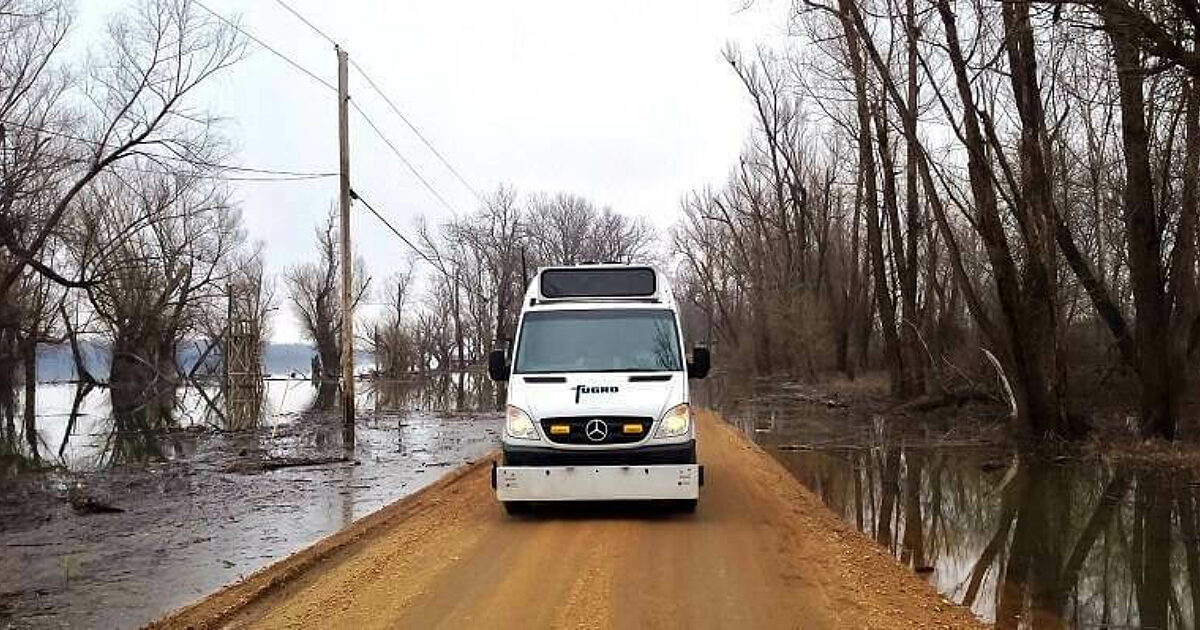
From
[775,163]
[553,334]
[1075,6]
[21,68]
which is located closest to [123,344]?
[21,68]

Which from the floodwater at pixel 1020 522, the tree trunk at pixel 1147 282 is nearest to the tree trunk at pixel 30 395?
the floodwater at pixel 1020 522

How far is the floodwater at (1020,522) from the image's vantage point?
320 inches

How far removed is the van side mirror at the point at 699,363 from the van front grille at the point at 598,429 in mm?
1325

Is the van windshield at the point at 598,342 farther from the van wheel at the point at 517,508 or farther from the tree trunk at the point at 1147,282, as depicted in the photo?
the tree trunk at the point at 1147,282

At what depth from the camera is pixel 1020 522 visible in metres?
12.0

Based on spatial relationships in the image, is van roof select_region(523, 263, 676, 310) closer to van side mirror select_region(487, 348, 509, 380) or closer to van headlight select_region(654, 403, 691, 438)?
van side mirror select_region(487, 348, 509, 380)

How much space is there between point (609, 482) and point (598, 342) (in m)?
1.88

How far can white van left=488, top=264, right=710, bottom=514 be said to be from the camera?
397 inches

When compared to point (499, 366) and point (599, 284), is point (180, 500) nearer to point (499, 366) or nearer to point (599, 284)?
point (499, 366)

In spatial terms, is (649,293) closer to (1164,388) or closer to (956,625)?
(956,625)

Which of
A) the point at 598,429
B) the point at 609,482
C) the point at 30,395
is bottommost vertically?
the point at 609,482

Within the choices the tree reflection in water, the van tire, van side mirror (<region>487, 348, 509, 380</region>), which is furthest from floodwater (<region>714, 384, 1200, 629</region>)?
van side mirror (<region>487, 348, 509, 380</region>)

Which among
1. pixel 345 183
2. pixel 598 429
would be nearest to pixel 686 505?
pixel 598 429

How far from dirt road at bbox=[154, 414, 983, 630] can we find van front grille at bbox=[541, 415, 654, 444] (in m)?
0.89
